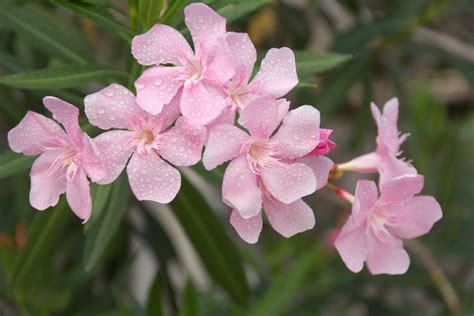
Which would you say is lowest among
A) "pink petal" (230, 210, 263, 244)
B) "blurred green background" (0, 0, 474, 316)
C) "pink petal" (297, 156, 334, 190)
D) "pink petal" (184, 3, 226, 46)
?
"blurred green background" (0, 0, 474, 316)

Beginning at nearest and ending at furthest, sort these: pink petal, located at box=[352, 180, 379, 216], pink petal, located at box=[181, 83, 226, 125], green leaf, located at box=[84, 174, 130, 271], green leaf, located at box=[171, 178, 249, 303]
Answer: pink petal, located at box=[181, 83, 226, 125], pink petal, located at box=[352, 180, 379, 216], green leaf, located at box=[84, 174, 130, 271], green leaf, located at box=[171, 178, 249, 303]

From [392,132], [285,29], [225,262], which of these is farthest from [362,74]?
[392,132]

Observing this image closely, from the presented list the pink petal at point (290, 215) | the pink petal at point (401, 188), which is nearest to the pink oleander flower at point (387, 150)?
the pink petal at point (401, 188)

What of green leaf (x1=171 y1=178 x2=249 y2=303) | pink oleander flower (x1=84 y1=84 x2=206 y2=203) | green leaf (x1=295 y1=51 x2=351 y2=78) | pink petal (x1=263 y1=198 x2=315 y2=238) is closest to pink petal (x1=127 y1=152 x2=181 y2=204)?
pink oleander flower (x1=84 y1=84 x2=206 y2=203)

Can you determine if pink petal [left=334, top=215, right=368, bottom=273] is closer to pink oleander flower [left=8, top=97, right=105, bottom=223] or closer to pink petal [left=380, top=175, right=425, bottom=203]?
pink petal [left=380, top=175, right=425, bottom=203]

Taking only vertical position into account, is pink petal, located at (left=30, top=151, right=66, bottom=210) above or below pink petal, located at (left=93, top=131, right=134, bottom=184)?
below

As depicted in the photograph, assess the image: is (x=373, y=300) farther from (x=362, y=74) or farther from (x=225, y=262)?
(x=225, y=262)
